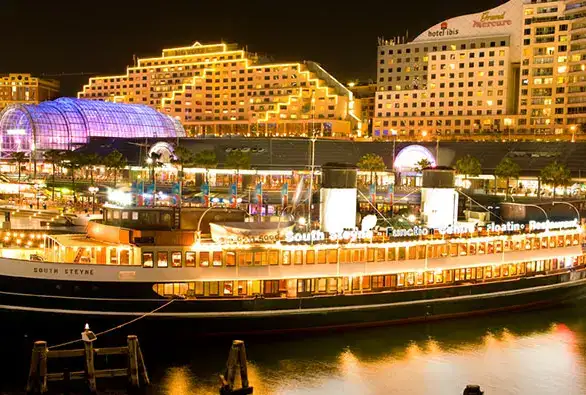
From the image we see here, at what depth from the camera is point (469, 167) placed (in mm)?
86312

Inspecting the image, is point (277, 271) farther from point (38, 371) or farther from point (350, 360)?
point (38, 371)

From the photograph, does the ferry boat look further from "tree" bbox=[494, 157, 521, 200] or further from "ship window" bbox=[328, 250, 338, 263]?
"tree" bbox=[494, 157, 521, 200]

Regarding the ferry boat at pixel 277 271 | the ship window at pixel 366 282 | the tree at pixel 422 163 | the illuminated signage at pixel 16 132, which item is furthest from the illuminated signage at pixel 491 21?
the ship window at pixel 366 282

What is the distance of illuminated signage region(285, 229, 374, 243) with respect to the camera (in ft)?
96.8

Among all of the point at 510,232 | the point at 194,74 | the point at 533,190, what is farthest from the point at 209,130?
the point at 510,232

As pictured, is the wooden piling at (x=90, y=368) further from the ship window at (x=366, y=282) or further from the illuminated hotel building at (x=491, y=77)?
the illuminated hotel building at (x=491, y=77)

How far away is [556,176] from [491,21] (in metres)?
46.8

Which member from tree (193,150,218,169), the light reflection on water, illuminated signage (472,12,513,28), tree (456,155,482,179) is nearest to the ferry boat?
the light reflection on water

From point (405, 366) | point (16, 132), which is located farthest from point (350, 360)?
point (16, 132)

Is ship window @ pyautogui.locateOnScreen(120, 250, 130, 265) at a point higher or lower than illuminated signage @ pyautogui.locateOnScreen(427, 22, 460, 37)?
lower

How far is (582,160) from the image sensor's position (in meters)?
87.2

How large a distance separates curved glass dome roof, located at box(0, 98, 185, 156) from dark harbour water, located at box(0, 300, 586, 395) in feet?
316

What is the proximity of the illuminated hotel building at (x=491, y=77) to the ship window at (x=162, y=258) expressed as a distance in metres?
82.9

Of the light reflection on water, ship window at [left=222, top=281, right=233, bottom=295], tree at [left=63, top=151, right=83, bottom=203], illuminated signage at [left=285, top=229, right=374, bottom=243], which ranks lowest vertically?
the light reflection on water
